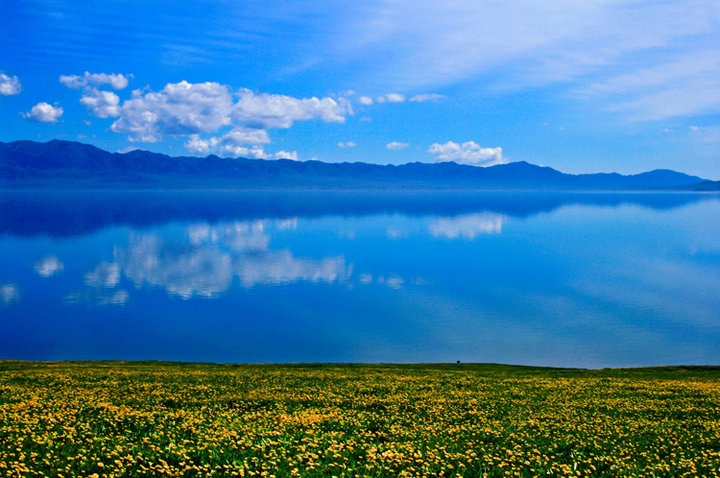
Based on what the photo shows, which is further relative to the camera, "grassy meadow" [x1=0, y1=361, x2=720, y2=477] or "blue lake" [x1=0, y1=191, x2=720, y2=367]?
"blue lake" [x1=0, y1=191, x2=720, y2=367]

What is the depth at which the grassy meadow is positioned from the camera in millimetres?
10227

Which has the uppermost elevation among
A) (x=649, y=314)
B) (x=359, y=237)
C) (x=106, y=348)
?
(x=359, y=237)

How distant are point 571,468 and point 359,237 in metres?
174

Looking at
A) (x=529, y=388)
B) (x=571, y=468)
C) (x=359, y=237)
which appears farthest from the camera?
(x=359, y=237)

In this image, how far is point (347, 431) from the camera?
1445 centimetres

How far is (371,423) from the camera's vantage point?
1591 cm

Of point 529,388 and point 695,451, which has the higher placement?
point 695,451

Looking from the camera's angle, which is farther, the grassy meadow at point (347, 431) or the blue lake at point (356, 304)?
the blue lake at point (356, 304)

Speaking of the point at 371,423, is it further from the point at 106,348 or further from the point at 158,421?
the point at 106,348

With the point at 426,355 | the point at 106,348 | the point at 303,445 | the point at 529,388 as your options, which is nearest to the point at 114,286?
the point at 106,348

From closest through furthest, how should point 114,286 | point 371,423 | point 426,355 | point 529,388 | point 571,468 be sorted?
point 571,468, point 371,423, point 529,388, point 426,355, point 114,286

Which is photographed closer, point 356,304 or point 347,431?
point 347,431

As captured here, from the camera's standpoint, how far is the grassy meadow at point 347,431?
33.6 feet

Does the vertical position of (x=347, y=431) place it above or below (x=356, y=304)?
above
